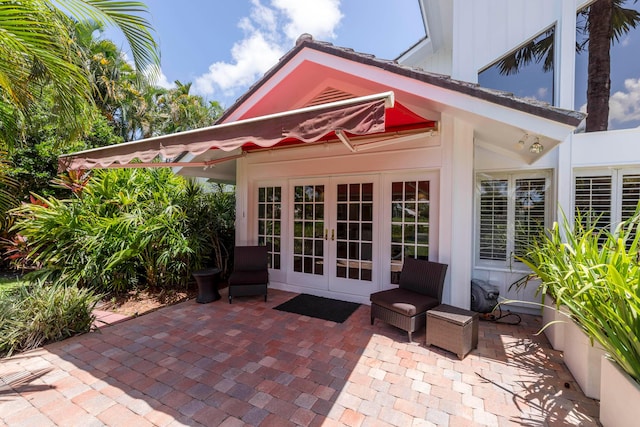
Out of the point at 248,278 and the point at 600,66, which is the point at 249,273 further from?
the point at 600,66

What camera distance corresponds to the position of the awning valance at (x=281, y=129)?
4273 millimetres

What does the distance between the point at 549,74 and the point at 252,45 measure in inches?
591

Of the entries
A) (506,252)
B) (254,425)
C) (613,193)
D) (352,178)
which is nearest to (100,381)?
(254,425)

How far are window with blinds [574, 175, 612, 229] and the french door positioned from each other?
19.0 ft

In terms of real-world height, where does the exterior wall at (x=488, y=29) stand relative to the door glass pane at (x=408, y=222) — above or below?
above

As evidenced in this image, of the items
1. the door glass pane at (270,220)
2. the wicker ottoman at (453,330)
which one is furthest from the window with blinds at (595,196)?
the door glass pane at (270,220)

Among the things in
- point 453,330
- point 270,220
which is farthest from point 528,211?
point 270,220

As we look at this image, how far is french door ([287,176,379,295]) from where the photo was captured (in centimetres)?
880

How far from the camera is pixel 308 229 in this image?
388 inches

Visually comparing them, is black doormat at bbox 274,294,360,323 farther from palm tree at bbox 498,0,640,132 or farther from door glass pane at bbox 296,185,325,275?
palm tree at bbox 498,0,640,132

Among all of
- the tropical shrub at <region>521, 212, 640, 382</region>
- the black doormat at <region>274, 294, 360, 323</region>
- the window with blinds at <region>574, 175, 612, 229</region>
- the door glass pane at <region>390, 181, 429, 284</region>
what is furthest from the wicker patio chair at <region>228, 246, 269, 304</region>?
the window with blinds at <region>574, 175, 612, 229</region>

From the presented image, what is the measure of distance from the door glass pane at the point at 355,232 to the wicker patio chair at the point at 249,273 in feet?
8.32

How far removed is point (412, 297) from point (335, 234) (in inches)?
134

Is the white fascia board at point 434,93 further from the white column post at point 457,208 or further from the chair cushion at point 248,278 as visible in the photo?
the chair cushion at point 248,278
